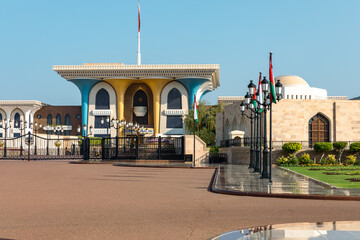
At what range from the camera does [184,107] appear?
285 feet

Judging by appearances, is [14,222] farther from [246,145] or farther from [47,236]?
[246,145]

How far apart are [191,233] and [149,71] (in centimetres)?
7747

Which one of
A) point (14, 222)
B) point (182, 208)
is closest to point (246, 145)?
point (182, 208)

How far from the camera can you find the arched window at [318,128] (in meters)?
39.9

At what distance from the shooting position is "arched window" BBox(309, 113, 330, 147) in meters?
39.9

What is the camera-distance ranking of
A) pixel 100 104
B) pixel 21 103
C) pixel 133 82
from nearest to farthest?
pixel 100 104 < pixel 133 82 < pixel 21 103

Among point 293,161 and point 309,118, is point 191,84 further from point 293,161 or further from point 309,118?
point 293,161

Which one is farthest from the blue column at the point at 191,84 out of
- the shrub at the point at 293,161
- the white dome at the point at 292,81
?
the shrub at the point at 293,161

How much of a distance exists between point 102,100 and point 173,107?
578 inches

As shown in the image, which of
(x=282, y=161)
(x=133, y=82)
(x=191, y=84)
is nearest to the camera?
(x=282, y=161)

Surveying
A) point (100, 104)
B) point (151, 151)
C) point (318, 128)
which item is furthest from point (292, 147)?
point (100, 104)

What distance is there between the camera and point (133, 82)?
90.9 metres

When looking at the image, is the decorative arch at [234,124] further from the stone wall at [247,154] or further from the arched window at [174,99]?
the arched window at [174,99]

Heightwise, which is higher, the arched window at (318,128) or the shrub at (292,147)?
the arched window at (318,128)
